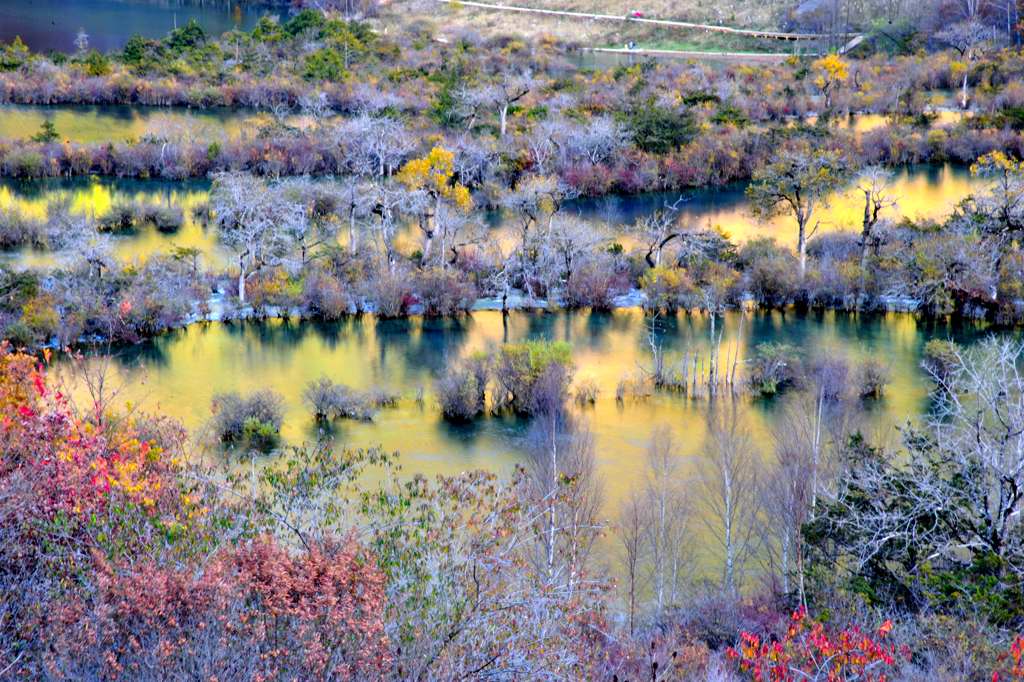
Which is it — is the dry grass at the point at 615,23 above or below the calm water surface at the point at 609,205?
above

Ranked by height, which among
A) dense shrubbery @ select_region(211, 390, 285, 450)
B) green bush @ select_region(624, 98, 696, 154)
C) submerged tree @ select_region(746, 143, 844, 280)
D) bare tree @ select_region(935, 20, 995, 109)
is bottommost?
dense shrubbery @ select_region(211, 390, 285, 450)

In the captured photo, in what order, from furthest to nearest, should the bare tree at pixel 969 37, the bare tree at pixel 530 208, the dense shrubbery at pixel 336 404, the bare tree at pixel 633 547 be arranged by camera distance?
the bare tree at pixel 969 37
the bare tree at pixel 530 208
the dense shrubbery at pixel 336 404
the bare tree at pixel 633 547

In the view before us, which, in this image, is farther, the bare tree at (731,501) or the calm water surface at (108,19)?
the calm water surface at (108,19)

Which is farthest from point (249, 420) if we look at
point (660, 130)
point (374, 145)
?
point (660, 130)

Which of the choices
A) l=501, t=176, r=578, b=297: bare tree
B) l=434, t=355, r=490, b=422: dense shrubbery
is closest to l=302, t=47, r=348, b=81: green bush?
l=501, t=176, r=578, b=297: bare tree

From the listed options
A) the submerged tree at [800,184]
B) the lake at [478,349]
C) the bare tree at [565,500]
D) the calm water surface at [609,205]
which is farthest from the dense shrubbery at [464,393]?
the submerged tree at [800,184]

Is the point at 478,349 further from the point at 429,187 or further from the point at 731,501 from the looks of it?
the point at 731,501

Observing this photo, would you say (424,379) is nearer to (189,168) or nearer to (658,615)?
(658,615)

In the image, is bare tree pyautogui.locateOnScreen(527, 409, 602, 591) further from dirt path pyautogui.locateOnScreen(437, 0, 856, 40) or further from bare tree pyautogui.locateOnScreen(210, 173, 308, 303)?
dirt path pyautogui.locateOnScreen(437, 0, 856, 40)

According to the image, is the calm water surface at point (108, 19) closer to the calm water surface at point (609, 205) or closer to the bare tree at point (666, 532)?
the calm water surface at point (609, 205)

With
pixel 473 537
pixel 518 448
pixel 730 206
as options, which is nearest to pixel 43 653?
pixel 473 537

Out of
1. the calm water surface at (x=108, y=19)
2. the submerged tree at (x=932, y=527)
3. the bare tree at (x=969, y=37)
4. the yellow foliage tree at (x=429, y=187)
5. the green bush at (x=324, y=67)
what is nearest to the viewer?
the submerged tree at (x=932, y=527)

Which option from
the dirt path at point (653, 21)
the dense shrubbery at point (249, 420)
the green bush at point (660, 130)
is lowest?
the dense shrubbery at point (249, 420)
